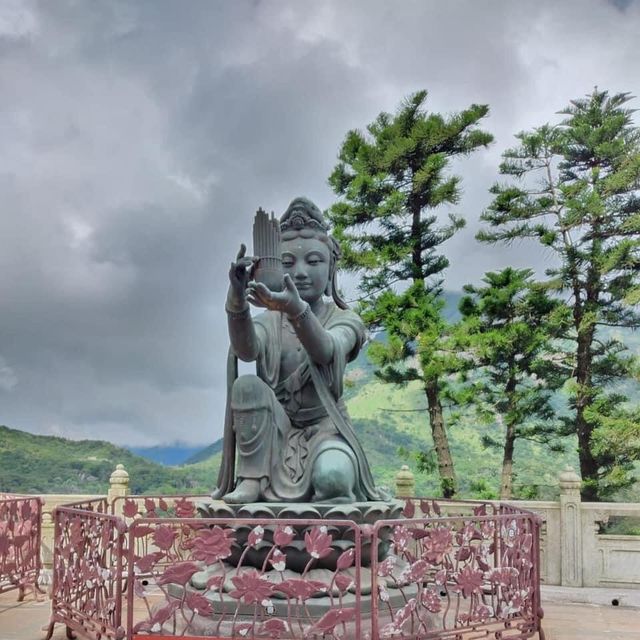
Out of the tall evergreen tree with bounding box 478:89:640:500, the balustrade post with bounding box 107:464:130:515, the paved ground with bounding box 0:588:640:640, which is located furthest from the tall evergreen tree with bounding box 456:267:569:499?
the balustrade post with bounding box 107:464:130:515

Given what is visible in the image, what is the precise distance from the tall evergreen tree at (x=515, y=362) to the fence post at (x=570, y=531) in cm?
338

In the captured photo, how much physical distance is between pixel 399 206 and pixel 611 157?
375 centimetres

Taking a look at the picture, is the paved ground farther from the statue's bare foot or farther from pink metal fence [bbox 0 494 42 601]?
the statue's bare foot

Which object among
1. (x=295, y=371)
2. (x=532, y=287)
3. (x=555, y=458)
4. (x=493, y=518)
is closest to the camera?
(x=493, y=518)

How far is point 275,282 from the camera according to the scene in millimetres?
4207

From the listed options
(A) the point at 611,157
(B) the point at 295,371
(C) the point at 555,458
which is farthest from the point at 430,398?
(B) the point at 295,371

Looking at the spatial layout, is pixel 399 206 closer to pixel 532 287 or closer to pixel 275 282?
pixel 532 287

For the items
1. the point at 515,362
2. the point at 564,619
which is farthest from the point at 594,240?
the point at 564,619

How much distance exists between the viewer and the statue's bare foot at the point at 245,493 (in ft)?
14.1

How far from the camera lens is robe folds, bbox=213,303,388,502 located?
444 cm

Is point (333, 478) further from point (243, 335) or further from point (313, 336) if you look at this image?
point (243, 335)

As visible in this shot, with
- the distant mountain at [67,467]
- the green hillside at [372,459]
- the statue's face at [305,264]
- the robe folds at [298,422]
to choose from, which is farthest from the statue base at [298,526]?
the distant mountain at [67,467]

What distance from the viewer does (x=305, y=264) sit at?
486 centimetres

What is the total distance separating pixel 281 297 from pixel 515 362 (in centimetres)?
811
